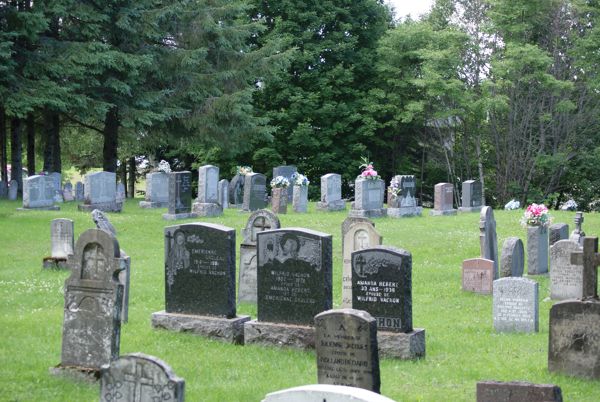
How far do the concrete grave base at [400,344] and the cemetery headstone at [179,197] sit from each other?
1767cm

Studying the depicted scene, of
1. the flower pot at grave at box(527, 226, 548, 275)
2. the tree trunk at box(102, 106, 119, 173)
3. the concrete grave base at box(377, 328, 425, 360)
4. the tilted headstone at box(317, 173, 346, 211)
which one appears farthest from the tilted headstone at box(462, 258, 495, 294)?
the tree trunk at box(102, 106, 119, 173)

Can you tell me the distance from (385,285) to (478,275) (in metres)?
5.81

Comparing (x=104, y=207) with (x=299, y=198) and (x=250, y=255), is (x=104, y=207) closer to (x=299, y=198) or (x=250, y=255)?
(x=299, y=198)

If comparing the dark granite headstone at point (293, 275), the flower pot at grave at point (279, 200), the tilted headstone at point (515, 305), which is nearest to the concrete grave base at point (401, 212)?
the flower pot at grave at point (279, 200)

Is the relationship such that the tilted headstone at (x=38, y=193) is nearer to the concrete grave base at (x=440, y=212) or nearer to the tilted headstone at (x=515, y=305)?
the concrete grave base at (x=440, y=212)

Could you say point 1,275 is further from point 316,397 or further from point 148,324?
point 316,397

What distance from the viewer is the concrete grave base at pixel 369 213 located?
2922 cm

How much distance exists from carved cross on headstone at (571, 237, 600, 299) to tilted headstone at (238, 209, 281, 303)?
557cm

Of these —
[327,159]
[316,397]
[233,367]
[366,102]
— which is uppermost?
[366,102]

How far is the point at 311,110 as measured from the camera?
4378 centimetres

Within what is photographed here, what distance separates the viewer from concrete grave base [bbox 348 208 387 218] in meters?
29.2

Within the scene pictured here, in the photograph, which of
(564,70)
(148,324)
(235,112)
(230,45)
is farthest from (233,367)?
(564,70)

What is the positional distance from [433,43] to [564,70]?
19.9ft

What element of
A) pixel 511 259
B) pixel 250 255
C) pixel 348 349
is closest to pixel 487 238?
pixel 511 259
